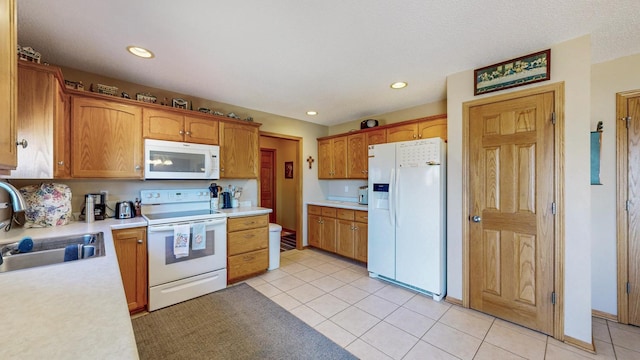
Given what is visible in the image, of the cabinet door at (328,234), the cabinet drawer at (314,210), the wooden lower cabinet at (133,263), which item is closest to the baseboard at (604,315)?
the cabinet door at (328,234)

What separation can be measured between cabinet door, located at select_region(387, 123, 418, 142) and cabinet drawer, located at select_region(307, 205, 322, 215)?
1.61 meters

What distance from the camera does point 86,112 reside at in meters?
2.28

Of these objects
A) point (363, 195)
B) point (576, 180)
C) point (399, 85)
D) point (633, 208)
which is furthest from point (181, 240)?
point (633, 208)

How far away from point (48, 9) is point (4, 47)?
3.93 feet

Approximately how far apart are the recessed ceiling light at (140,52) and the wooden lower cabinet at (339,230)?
116 inches

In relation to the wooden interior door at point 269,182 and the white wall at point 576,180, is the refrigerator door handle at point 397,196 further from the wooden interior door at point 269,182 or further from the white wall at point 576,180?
the wooden interior door at point 269,182

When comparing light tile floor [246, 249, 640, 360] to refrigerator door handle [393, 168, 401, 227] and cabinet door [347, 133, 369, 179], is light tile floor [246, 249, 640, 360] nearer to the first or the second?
refrigerator door handle [393, 168, 401, 227]

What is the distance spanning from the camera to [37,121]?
1.80 metres

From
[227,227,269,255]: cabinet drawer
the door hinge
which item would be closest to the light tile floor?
[227,227,269,255]: cabinet drawer

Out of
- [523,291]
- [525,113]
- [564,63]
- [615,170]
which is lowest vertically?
[523,291]

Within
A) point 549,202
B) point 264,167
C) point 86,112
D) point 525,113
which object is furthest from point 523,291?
point 264,167

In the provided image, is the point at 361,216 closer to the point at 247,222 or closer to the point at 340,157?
the point at 340,157

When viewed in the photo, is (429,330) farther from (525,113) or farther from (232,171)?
(232,171)

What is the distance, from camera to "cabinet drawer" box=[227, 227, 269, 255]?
9.68 feet
